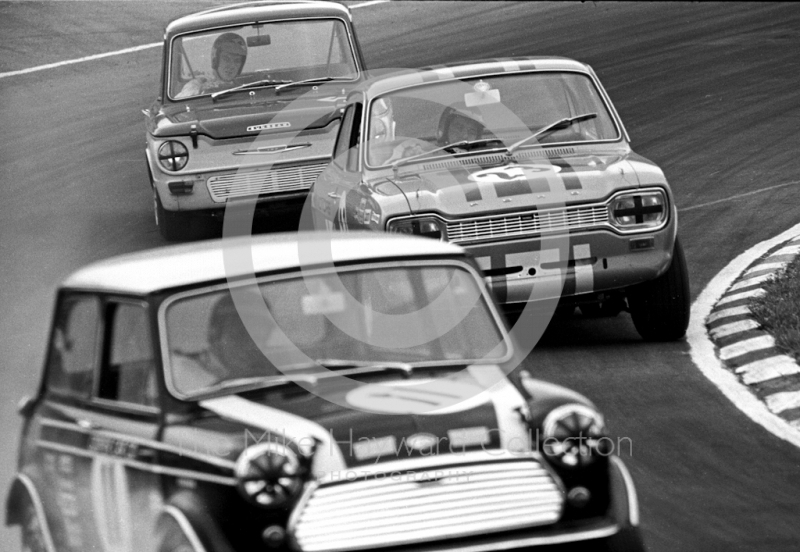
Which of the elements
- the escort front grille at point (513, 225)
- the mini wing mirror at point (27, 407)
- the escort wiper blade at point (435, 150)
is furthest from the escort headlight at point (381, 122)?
the mini wing mirror at point (27, 407)

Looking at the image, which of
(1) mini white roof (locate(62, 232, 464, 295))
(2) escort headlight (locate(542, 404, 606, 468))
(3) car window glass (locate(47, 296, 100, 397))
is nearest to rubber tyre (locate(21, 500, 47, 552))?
(3) car window glass (locate(47, 296, 100, 397))

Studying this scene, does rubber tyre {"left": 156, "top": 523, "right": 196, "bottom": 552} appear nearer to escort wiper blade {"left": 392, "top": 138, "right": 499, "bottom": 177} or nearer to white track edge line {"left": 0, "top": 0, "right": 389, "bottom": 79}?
escort wiper blade {"left": 392, "top": 138, "right": 499, "bottom": 177}

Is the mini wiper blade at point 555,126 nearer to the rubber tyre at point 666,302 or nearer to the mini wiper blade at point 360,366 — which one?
the rubber tyre at point 666,302

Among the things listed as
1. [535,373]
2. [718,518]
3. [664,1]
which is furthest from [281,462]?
[664,1]

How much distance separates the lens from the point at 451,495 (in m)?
3.80

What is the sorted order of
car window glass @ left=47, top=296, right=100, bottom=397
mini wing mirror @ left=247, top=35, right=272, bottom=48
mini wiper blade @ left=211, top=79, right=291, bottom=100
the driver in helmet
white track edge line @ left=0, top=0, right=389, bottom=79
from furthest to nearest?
white track edge line @ left=0, top=0, right=389, bottom=79 < mini wing mirror @ left=247, top=35, right=272, bottom=48 < the driver in helmet < mini wiper blade @ left=211, top=79, right=291, bottom=100 < car window glass @ left=47, top=296, right=100, bottom=397

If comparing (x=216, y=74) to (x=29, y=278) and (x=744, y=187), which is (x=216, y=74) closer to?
(x=29, y=278)

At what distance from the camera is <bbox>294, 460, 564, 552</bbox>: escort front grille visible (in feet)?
12.1

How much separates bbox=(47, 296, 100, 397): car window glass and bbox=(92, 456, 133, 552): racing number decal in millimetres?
380

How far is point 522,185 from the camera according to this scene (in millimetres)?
7637

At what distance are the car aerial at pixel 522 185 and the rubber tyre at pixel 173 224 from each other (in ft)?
8.68

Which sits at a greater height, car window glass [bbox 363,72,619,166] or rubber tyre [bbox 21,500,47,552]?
car window glass [bbox 363,72,619,166]

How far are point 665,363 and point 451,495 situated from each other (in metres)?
4.06

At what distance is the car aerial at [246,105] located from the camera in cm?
1078
